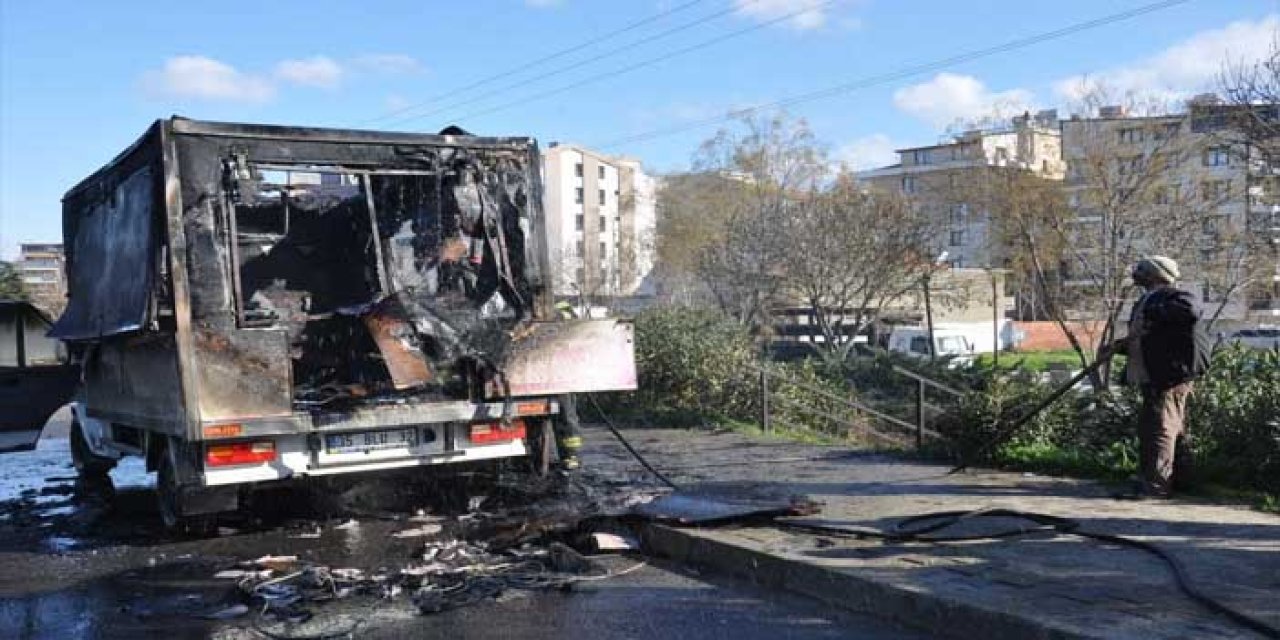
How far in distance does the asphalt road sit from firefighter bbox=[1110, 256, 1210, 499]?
129 inches

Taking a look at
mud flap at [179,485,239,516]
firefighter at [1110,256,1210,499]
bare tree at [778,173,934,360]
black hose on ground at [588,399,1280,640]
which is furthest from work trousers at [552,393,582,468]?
bare tree at [778,173,934,360]

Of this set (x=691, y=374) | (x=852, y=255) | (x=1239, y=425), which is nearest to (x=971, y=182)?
(x=852, y=255)

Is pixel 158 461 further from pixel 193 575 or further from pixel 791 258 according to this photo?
pixel 791 258

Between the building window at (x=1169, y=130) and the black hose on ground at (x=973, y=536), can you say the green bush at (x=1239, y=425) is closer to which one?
the black hose on ground at (x=973, y=536)

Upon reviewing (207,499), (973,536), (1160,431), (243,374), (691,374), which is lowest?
(973,536)

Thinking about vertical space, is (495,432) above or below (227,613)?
above

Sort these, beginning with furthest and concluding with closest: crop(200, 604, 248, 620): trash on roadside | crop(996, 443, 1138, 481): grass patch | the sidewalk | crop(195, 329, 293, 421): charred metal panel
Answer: crop(996, 443, 1138, 481): grass patch
crop(195, 329, 293, 421): charred metal panel
crop(200, 604, 248, 620): trash on roadside
the sidewalk

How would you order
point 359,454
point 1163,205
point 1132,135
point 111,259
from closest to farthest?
point 359,454 < point 111,259 < point 1163,205 < point 1132,135

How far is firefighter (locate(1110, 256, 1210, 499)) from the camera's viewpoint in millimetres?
7727

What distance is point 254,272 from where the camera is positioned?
33.0 ft

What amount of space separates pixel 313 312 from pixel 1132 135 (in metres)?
20.4

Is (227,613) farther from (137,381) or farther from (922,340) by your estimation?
(922,340)

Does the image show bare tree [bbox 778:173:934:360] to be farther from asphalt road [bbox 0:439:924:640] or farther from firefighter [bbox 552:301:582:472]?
asphalt road [bbox 0:439:924:640]

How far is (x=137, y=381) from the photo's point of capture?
873 cm
